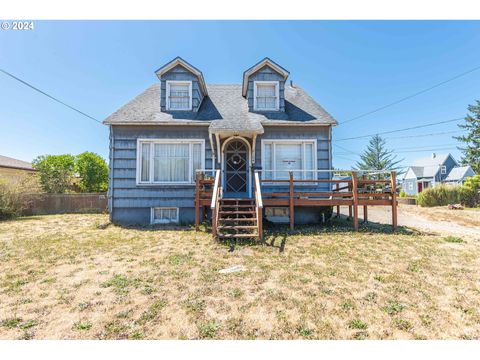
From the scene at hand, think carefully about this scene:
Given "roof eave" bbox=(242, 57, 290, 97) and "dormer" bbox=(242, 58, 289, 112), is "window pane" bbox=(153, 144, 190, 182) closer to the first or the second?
"dormer" bbox=(242, 58, 289, 112)

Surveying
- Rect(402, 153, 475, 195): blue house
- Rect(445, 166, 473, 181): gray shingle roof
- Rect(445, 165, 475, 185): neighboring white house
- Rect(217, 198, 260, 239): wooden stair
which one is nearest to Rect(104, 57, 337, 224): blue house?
Rect(217, 198, 260, 239): wooden stair

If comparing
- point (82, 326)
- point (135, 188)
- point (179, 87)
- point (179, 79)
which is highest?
point (179, 79)

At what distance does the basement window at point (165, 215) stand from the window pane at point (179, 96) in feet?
13.9

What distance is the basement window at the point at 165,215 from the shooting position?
346 inches

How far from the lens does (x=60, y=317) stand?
2.59 meters

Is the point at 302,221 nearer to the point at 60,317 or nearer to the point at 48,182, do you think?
the point at 60,317

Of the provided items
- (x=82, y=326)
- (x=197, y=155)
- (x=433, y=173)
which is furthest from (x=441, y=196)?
(x=82, y=326)

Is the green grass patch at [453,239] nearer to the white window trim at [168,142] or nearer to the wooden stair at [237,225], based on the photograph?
the wooden stair at [237,225]

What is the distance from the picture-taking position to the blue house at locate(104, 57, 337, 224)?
867 centimetres

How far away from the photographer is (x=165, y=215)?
891 centimetres

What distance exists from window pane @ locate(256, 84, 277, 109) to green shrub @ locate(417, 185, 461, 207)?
55.9ft

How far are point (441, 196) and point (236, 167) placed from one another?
60.9 ft

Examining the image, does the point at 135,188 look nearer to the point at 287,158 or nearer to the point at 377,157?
the point at 287,158
